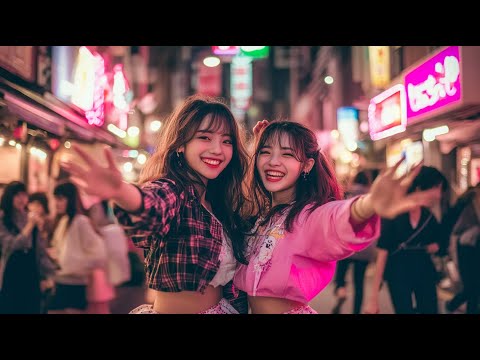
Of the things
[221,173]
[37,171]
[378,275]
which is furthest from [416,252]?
[37,171]

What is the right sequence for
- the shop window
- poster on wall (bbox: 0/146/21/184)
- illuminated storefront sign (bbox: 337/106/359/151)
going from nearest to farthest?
poster on wall (bbox: 0/146/21/184), the shop window, illuminated storefront sign (bbox: 337/106/359/151)

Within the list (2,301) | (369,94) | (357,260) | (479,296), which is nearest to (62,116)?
(2,301)

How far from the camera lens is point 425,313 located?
3461mm

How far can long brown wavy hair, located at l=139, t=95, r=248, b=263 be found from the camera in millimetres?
2379

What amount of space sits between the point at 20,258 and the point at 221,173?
2.27 metres

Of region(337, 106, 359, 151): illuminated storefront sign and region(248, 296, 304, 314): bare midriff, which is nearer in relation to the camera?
region(248, 296, 304, 314): bare midriff

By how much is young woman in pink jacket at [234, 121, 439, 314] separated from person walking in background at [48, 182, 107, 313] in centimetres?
209

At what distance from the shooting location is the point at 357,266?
463 cm

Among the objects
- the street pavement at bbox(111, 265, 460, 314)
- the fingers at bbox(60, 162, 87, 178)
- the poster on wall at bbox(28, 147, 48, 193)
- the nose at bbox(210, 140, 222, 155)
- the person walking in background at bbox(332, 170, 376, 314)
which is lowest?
the street pavement at bbox(111, 265, 460, 314)

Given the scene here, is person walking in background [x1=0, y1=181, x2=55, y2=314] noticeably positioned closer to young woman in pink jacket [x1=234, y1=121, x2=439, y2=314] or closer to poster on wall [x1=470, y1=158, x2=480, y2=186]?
young woman in pink jacket [x1=234, y1=121, x2=439, y2=314]

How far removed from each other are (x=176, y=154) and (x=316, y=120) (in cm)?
1921

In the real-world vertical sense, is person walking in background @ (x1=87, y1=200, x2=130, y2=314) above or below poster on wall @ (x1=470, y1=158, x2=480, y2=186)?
below

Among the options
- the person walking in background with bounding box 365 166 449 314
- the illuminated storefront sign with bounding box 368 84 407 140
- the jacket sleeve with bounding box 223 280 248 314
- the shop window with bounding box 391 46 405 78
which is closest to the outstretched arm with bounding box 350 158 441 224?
the jacket sleeve with bounding box 223 280 248 314
